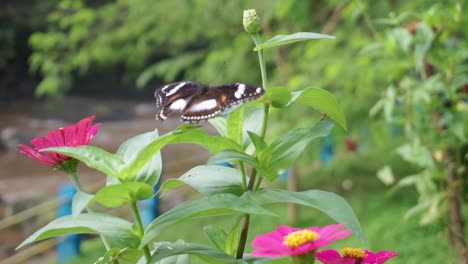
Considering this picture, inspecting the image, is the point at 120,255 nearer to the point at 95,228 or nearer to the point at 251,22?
the point at 95,228

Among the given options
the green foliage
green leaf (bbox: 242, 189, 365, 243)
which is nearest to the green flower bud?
the green foliage

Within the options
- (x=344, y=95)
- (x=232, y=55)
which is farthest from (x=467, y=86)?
(x=232, y=55)

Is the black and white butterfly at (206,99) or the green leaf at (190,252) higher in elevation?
the black and white butterfly at (206,99)

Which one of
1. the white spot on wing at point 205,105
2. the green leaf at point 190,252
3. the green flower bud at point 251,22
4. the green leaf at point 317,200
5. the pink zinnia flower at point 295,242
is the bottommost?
the green leaf at point 190,252

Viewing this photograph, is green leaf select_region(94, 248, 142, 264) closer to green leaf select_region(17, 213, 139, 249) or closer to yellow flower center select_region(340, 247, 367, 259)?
green leaf select_region(17, 213, 139, 249)

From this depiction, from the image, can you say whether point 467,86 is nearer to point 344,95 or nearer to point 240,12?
point 344,95

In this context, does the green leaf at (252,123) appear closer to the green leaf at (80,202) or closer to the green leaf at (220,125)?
the green leaf at (220,125)

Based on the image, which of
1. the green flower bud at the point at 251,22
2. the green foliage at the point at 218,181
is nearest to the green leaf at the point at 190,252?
the green foliage at the point at 218,181

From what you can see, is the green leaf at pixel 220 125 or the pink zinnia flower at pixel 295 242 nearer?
the pink zinnia flower at pixel 295 242
